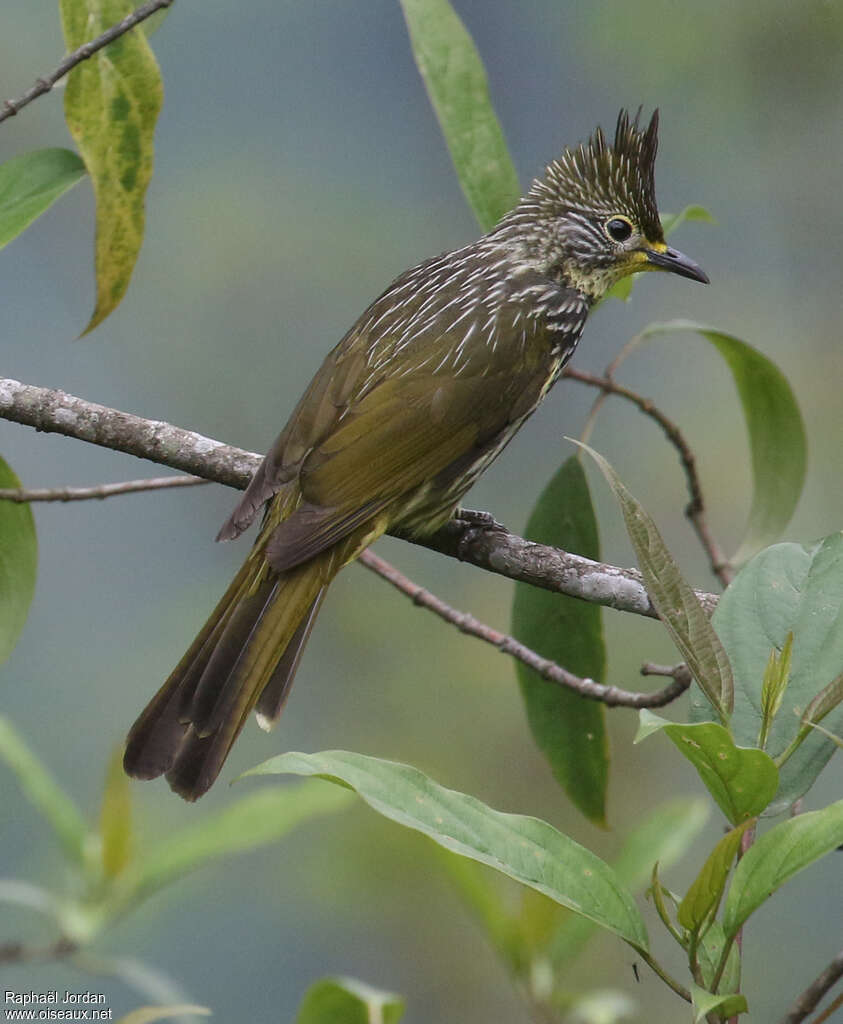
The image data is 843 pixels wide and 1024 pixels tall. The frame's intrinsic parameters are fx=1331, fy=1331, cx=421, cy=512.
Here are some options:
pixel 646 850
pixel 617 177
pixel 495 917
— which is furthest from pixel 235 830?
pixel 617 177

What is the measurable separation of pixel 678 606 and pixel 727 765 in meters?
0.19

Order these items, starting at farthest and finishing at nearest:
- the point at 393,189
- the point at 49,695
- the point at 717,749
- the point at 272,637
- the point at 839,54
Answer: the point at 393,189 < the point at 49,695 < the point at 839,54 < the point at 272,637 < the point at 717,749

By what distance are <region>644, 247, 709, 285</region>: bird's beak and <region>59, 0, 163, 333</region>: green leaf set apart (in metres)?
1.42

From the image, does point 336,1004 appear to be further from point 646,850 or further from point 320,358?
point 320,358

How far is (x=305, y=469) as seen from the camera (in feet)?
9.07

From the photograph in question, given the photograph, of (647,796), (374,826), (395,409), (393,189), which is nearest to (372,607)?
(374,826)

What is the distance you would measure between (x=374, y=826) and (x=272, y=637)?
2.43 m

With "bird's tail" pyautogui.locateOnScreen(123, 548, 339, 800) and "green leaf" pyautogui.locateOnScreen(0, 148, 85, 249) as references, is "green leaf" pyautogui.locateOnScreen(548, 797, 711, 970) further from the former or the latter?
"green leaf" pyautogui.locateOnScreen(0, 148, 85, 249)

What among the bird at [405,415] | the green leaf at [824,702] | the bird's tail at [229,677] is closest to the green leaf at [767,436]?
the bird at [405,415]

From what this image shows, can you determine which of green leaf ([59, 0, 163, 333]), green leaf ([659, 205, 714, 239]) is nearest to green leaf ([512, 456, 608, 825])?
green leaf ([659, 205, 714, 239])

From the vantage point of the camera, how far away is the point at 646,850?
8.11 ft

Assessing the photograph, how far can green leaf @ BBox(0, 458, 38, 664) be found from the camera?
2.41 meters

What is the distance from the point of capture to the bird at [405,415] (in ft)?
8.09

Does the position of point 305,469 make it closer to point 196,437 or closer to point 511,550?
point 196,437
